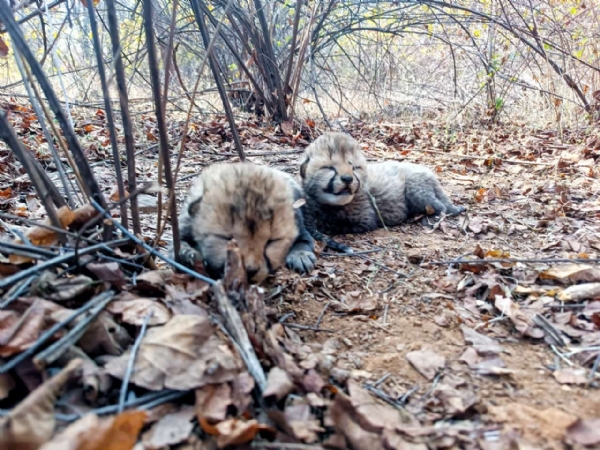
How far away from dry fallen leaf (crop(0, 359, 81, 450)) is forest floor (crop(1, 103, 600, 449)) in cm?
83

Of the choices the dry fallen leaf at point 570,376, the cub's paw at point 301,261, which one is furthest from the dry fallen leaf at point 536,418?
the cub's paw at point 301,261

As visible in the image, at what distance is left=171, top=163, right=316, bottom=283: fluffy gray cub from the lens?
2889mm

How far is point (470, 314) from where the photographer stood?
2.98m

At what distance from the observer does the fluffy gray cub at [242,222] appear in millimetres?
2889

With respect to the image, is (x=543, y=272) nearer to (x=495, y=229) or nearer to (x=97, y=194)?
(x=495, y=229)

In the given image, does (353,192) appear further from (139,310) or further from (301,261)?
(139,310)

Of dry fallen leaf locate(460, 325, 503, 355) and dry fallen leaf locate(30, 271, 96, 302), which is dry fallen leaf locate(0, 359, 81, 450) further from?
dry fallen leaf locate(460, 325, 503, 355)

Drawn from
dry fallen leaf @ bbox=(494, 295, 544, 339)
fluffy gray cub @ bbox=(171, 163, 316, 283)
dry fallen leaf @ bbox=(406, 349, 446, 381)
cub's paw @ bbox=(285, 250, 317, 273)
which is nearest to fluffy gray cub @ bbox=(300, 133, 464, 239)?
cub's paw @ bbox=(285, 250, 317, 273)

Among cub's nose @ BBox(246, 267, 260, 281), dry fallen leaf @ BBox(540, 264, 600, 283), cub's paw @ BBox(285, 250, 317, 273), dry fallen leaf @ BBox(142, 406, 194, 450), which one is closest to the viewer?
dry fallen leaf @ BBox(142, 406, 194, 450)

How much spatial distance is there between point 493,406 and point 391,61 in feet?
33.1

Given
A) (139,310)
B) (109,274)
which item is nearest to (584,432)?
(139,310)

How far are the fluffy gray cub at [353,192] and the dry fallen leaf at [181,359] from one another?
9.16 ft

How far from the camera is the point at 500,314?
9.68 feet

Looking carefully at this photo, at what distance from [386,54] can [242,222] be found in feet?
29.9
